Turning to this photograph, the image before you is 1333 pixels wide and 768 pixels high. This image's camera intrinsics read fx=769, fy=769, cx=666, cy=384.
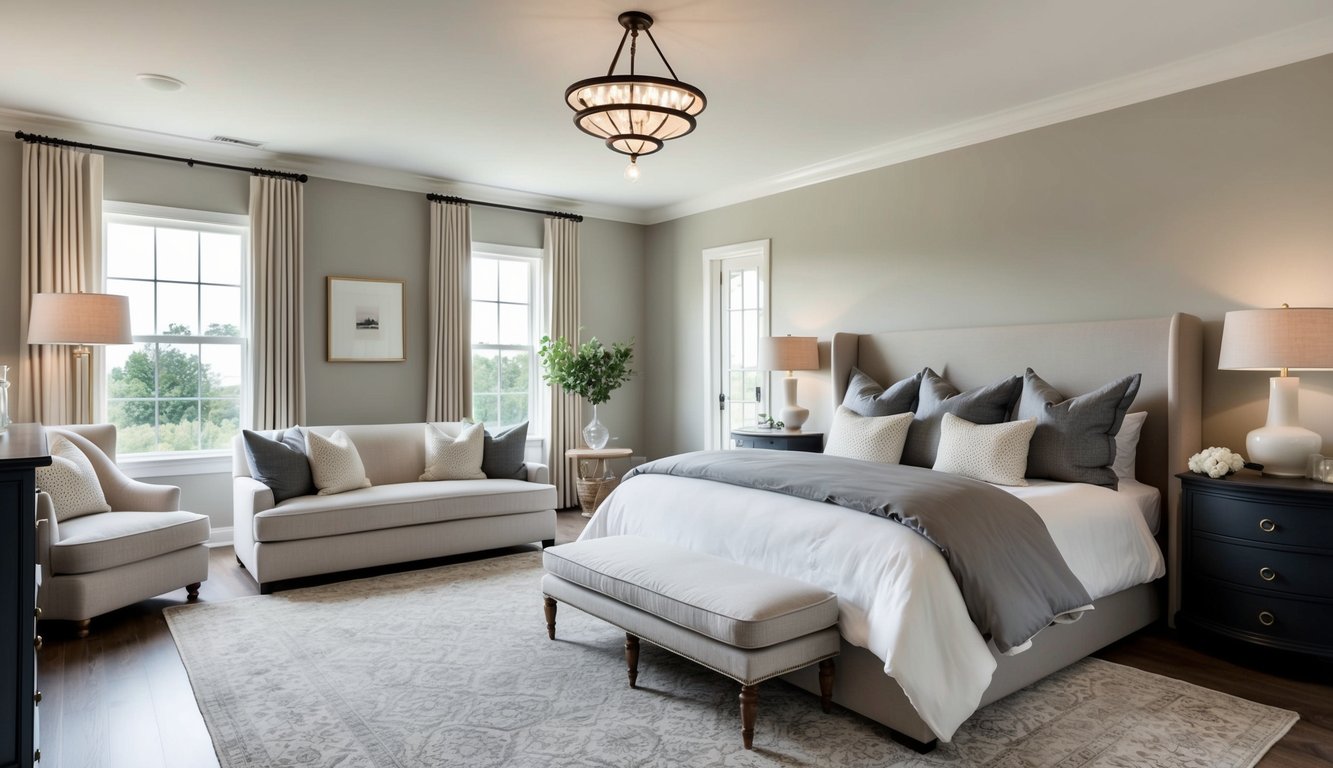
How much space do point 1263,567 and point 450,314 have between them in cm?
528

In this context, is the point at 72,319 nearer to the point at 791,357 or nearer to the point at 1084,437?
the point at 791,357

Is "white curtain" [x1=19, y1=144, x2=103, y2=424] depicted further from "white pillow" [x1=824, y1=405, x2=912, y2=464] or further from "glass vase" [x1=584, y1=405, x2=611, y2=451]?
"white pillow" [x1=824, y1=405, x2=912, y2=464]

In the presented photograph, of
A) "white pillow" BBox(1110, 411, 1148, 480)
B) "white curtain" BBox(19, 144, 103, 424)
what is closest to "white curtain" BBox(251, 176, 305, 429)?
"white curtain" BBox(19, 144, 103, 424)

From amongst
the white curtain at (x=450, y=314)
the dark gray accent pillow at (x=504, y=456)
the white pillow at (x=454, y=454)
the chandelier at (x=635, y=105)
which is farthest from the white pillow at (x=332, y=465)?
the chandelier at (x=635, y=105)

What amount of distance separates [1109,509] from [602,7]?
3.00m

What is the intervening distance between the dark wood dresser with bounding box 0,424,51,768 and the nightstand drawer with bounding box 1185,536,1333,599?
4.07 meters

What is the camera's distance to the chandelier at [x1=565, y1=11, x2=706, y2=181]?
9.81 feet

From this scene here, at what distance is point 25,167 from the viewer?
4527 millimetres

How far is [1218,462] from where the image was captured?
329 centimetres

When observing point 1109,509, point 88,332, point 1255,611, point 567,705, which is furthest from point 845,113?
point 88,332

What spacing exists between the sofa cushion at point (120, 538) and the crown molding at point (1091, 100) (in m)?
4.50

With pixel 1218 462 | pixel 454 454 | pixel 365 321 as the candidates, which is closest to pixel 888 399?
pixel 1218 462

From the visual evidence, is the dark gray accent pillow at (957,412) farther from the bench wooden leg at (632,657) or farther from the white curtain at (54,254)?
the white curtain at (54,254)

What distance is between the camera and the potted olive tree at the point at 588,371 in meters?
6.29
